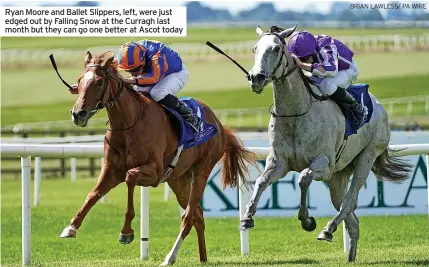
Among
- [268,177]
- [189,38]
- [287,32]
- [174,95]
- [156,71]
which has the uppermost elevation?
[287,32]

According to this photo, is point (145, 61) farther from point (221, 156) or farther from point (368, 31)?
point (368, 31)

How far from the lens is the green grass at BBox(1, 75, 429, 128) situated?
42.6m

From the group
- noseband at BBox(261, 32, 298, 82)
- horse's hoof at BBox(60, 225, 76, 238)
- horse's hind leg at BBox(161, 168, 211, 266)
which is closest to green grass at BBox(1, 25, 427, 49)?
horse's hind leg at BBox(161, 168, 211, 266)

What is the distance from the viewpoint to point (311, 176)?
277 inches

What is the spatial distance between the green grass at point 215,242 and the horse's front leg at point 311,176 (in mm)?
489

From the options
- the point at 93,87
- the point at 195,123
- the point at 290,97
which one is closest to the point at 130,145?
the point at 93,87

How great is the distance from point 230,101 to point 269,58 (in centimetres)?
4089

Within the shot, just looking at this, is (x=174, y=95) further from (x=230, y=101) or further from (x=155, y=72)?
(x=230, y=101)

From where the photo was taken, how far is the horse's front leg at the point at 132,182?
7.06m

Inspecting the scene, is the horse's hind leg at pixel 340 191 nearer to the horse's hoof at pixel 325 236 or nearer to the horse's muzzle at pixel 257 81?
the horse's hoof at pixel 325 236

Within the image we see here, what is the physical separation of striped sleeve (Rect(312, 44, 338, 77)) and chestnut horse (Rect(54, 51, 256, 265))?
1237 millimetres

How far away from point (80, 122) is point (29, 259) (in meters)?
1.24

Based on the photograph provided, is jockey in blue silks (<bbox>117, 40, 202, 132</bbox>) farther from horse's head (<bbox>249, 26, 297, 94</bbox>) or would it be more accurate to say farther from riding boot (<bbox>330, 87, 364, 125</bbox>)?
riding boot (<bbox>330, 87, 364, 125</bbox>)

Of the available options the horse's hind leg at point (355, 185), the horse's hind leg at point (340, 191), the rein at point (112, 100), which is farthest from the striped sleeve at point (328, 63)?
the rein at point (112, 100)
